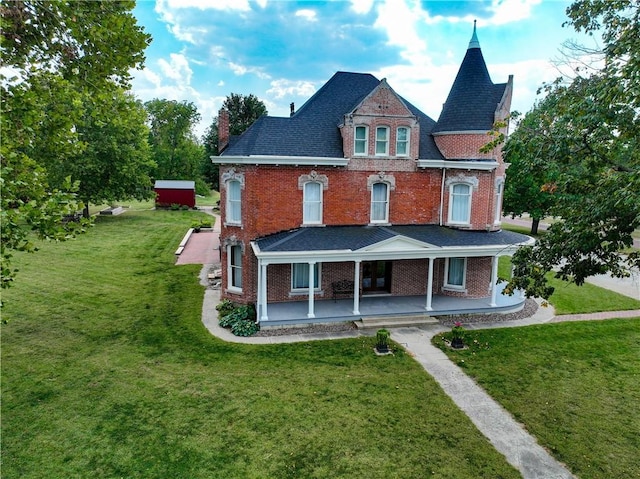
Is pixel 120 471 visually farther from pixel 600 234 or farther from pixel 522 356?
pixel 522 356

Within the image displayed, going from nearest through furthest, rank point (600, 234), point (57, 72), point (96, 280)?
point (600, 234) < point (57, 72) < point (96, 280)

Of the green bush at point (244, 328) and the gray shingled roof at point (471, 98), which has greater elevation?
the gray shingled roof at point (471, 98)

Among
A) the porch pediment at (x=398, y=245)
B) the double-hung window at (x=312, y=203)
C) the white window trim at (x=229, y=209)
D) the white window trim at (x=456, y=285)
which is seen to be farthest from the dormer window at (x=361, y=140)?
the white window trim at (x=456, y=285)

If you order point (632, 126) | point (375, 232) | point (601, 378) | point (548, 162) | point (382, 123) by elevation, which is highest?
point (382, 123)

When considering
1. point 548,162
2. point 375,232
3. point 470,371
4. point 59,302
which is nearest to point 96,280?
point 59,302

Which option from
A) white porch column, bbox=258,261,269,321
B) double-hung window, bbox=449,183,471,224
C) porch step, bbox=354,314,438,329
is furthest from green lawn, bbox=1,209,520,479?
double-hung window, bbox=449,183,471,224

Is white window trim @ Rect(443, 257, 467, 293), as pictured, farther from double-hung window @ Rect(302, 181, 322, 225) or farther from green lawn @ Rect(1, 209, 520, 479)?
green lawn @ Rect(1, 209, 520, 479)

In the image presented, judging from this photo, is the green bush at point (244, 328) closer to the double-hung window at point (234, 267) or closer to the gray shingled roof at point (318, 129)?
the double-hung window at point (234, 267)
